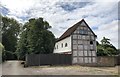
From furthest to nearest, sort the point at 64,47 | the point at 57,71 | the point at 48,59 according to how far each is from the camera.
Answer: the point at 64,47 → the point at 48,59 → the point at 57,71

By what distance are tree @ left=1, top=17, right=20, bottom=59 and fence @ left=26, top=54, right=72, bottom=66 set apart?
93.5ft

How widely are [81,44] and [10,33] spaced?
109 feet

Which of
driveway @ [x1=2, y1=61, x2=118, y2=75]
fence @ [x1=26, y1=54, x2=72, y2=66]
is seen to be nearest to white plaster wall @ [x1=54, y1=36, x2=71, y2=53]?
fence @ [x1=26, y1=54, x2=72, y2=66]

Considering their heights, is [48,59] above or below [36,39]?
below

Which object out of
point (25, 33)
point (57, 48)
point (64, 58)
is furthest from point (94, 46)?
point (25, 33)

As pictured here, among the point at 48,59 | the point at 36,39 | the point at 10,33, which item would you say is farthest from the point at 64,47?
the point at 10,33

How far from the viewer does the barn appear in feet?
109

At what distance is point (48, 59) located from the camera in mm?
31031

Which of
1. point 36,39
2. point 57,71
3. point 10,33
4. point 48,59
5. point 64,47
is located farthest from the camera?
point 10,33

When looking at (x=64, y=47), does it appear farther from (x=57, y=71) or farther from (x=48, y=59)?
(x=57, y=71)

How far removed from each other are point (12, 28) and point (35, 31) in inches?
1132

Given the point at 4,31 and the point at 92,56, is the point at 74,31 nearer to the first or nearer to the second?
the point at 92,56

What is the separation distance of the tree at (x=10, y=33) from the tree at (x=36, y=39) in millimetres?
20476

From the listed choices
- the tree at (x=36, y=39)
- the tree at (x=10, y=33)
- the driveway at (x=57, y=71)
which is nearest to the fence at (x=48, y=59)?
the tree at (x=36, y=39)
